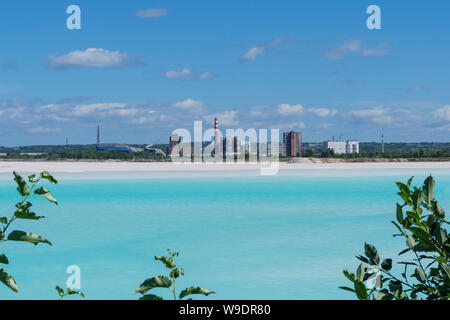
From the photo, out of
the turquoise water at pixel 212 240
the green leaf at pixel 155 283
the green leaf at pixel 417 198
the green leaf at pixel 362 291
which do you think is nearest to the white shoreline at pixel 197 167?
the turquoise water at pixel 212 240

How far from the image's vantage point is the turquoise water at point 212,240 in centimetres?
1162

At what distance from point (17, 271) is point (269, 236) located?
26.8 ft

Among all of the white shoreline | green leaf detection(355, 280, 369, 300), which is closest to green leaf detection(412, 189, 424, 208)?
green leaf detection(355, 280, 369, 300)

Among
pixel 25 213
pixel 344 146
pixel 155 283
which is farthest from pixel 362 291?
pixel 344 146

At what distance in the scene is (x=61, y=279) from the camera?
40.5 feet

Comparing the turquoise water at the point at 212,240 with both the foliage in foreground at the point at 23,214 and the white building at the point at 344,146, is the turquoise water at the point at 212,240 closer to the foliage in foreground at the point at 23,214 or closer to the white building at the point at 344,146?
the foliage in foreground at the point at 23,214

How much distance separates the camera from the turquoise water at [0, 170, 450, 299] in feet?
38.1

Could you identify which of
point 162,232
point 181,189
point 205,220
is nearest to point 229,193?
point 181,189

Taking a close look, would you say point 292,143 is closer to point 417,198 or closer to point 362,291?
point 417,198

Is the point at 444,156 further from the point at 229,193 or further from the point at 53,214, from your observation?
the point at 53,214

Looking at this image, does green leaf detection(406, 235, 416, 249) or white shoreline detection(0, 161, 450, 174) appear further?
white shoreline detection(0, 161, 450, 174)

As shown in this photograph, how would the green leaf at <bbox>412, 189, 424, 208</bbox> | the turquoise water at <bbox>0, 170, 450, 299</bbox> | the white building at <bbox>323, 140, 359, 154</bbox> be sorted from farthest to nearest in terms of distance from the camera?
the white building at <bbox>323, 140, 359, 154</bbox> → the turquoise water at <bbox>0, 170, 450, 299</bbox> → the green leaf at <bbox>412, 189, 424, 208</bbox>

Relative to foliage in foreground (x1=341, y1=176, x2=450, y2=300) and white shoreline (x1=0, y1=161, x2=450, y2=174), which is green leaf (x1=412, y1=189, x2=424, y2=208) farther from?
white shoreline (x1=0, y1=161, x2=450, y2=174)

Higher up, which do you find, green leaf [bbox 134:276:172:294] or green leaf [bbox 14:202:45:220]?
green leaf [bbox 14:202:45:220]
